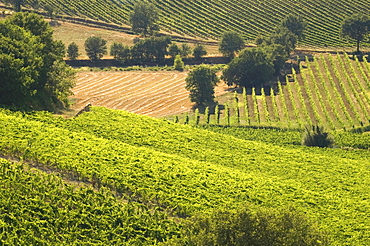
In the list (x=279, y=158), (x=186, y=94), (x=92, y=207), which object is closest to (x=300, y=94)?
(x=186, y=94)

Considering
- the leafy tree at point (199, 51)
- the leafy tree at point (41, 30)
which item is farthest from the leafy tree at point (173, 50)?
the leafy tree at point (41, 30)

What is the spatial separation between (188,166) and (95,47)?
117688 mm

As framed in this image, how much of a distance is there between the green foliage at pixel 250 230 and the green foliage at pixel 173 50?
142488 mm

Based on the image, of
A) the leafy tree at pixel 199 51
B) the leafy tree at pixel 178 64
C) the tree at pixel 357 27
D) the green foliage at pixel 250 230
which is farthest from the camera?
the tree at pixel 357 27

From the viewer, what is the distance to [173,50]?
18850 centimetres

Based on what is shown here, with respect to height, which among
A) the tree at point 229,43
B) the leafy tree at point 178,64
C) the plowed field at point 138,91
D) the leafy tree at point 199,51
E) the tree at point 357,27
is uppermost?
the tree at point 357,27

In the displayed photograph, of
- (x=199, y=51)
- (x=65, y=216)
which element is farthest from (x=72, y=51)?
(x=65, y=216)

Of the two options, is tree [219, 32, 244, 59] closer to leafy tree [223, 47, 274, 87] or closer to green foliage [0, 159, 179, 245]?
leafy tree [223, 47, 274, 87]

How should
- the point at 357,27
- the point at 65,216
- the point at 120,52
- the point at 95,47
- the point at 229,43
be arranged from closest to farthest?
the point at 65,216
the point at 95,47
the point at 120,52
the point at 229,43
the point at 357,27

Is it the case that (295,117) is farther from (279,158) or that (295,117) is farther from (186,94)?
(279,158)

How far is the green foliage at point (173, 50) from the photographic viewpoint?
188m

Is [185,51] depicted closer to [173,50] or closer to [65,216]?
[173,50]

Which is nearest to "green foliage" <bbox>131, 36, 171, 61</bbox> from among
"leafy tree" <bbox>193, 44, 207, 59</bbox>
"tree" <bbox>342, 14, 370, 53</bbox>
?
"leafy tree" <bbox>193, 44, 207, 59</bbox>

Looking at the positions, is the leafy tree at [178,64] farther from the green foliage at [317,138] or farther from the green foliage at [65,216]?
the green foliage at [65,216]
